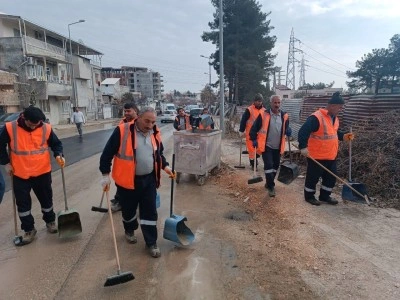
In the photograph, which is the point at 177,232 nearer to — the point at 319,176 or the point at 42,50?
the point at 319,176

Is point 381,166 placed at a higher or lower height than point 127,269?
higher

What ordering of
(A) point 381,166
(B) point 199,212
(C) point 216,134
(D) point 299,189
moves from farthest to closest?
1. (C) point 216,134
2. (D) point 299,189
3. (A) point 381,166
4. (B) point 199,212

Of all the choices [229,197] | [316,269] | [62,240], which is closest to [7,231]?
[62,240]

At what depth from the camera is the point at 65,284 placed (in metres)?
3.33

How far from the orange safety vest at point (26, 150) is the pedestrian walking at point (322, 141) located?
12.6 ft

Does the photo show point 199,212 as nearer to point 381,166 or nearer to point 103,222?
point 103,222

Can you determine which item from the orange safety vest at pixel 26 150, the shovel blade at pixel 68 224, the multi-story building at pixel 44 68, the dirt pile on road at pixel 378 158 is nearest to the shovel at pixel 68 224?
the shovel blade at pixel 68 224

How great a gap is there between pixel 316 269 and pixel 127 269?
200 cm

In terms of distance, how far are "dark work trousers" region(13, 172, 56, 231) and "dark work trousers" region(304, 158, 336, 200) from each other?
160 inches

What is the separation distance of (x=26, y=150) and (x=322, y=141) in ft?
14.3

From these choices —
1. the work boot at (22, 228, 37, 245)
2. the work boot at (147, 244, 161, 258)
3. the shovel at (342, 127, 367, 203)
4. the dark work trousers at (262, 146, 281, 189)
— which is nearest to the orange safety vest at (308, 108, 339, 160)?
the shovel at (342, 127, 367, 203)

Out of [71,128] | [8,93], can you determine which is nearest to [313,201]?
[71,128]

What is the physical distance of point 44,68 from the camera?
1249 inches

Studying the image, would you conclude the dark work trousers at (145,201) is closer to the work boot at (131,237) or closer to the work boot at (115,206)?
the work boot at (131,237)
